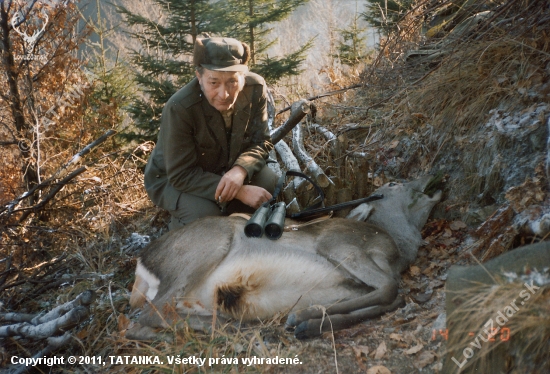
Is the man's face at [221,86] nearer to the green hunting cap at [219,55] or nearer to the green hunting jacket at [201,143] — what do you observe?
the green hunting cap at [219,55]

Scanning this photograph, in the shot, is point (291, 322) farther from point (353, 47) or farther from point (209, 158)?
point (353, 47)

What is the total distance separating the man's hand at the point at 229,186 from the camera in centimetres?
383

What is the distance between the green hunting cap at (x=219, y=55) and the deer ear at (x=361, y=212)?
1505mm

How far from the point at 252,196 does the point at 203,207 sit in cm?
51

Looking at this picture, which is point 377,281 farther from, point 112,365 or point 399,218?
point 112,365

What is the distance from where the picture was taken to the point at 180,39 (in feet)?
27.5

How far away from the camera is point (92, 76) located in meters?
8.66

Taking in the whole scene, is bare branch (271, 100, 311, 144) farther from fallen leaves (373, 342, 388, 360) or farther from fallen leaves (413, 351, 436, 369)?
fallen leaves (413, 351, 436, 369)

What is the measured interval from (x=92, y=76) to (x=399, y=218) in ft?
22.4

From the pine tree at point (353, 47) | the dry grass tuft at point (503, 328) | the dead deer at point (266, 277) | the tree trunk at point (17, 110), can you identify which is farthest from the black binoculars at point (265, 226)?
the pine tree at point (353, 47)

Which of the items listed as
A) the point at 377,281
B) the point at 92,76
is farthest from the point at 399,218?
the point at 92,76

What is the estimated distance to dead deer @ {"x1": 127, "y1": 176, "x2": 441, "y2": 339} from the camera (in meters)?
3.09

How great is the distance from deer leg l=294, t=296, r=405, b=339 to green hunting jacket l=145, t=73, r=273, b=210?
1562 millimetres

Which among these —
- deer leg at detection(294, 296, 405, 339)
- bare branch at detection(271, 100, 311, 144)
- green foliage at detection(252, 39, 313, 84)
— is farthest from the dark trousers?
green foliage at detection(252, 39, 313, 84)
